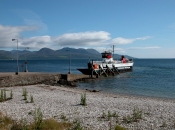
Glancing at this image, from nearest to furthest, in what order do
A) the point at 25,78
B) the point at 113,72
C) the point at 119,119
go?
the point at 119,119
the point at 25,78
the point at 113,72

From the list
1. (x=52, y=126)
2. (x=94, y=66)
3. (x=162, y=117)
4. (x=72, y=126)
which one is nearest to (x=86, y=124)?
(x=72, y=126)

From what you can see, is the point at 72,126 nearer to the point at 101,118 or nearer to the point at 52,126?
the point at 52,126

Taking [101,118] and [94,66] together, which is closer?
[101,118]

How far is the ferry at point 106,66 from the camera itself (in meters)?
52.9

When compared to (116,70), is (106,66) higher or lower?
higher

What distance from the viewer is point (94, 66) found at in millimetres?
53156

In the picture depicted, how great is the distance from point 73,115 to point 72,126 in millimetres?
2511

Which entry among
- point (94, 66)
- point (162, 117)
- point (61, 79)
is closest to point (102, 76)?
point (94, 66)

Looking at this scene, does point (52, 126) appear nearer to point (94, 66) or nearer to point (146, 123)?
point (146, 123)

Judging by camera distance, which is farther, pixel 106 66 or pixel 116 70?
pixel 116 70

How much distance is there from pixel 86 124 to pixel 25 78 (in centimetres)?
2605

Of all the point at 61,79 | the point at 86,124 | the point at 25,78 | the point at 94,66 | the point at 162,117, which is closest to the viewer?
the point at 86,124

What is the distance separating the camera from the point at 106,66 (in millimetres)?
57969

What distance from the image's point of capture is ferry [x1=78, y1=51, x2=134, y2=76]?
174ft
